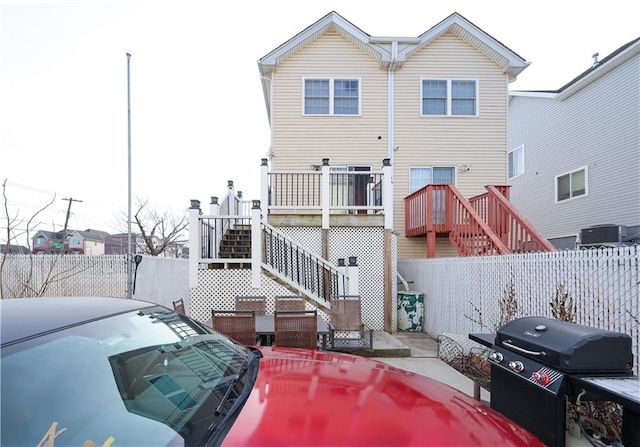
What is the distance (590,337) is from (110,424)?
2.67m

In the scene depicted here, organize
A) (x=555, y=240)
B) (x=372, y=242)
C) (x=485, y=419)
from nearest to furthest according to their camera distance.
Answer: (x=485, y=419)
(x=372, y=242)
(x=555, y=240)

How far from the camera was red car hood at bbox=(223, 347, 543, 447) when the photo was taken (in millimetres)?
1313

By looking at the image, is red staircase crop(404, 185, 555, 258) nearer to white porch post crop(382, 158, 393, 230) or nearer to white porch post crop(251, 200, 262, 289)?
white porch post crop(382, 158, 393, 230)

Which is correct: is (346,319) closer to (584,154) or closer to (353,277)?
(353,277)

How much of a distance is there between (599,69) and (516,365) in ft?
37.2

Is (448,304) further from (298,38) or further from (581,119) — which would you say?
(581,119)

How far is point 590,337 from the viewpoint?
76.1 inches

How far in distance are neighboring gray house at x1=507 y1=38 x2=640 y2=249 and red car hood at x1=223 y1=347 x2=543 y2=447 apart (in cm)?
714

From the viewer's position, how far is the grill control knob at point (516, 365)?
2166 millimetres

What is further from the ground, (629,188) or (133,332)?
(629,188)

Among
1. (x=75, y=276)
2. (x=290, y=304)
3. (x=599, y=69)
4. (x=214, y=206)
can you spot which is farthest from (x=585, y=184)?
(x=75, y=276)

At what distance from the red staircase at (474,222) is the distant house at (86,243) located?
1735 inches

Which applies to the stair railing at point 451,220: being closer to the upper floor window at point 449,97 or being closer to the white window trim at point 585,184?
the upper floor window at point 449,97

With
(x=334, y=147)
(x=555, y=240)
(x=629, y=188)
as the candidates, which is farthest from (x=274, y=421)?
(x=555, y=240)
